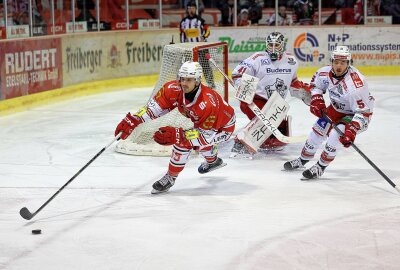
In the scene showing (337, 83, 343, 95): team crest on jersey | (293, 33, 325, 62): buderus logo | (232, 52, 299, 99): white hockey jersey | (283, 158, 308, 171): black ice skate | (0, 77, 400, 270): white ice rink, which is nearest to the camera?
(0, 77, 400, 270): white ice rink

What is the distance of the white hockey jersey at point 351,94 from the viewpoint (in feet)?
20.8

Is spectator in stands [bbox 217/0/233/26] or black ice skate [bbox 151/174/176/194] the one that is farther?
spectator in stands [bbox 217/0/233/26]

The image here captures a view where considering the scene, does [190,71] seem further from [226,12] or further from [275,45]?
[226,12]

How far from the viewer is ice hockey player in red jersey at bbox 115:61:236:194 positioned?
5.90 metres

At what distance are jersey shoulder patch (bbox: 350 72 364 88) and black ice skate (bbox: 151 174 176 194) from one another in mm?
1511

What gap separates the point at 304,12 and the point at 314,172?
8.52 m

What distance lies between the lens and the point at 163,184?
6.09 m

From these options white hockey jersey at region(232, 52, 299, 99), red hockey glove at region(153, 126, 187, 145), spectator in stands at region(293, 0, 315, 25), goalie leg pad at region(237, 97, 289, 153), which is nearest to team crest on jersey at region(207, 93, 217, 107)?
red hockey glove at region(153, 126, 187, 145)

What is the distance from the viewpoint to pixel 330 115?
6.71 metres

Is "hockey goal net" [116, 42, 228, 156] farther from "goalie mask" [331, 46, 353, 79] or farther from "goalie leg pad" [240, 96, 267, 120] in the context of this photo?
"goalie mask" [331, 46, 353, 79]

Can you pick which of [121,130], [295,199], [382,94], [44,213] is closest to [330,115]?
[295,199]

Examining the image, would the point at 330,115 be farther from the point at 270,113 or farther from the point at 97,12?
the point at 97,12

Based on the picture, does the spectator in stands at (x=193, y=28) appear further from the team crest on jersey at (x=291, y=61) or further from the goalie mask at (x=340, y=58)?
the goalie mask at (x=340, y=58)

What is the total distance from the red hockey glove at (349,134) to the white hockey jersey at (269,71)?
1713 millimetres
